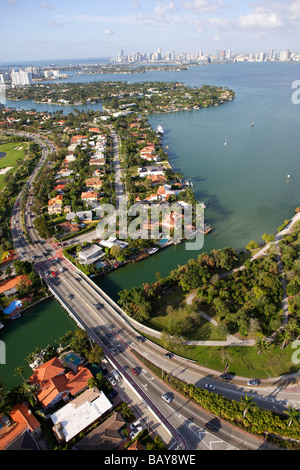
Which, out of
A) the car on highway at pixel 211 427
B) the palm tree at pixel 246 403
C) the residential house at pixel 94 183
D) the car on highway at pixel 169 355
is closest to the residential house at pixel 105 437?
the car on highway at pixel 211 427

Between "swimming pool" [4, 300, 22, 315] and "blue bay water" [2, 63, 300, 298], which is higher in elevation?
"blue bay water" [2, 63, 300, 298]

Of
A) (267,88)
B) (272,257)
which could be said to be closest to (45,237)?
(272,257)

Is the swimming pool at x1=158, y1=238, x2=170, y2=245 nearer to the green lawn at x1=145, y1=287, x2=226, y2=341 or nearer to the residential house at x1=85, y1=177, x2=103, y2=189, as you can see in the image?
the green lawn at x1=145, y1=287, x2=226, y2=341

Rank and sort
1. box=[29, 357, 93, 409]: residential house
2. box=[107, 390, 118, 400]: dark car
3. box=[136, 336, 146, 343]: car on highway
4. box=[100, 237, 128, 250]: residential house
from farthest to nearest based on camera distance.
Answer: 1. box=[100, 237, 128, 250]: residential house
2. box=[136, 336, 146, 343]: car on highway
3. box=[107, 390, 118, 400]: dark car
4. box=[29, 357, 93, 409]: residential house

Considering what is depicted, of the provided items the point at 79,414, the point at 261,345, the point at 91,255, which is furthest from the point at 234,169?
the point at 79,414

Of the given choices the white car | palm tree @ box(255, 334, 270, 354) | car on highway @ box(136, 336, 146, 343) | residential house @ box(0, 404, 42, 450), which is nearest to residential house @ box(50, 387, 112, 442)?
residential house @ box(0, 404, 42, 450)

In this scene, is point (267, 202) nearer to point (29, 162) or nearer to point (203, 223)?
point (203, 223)
